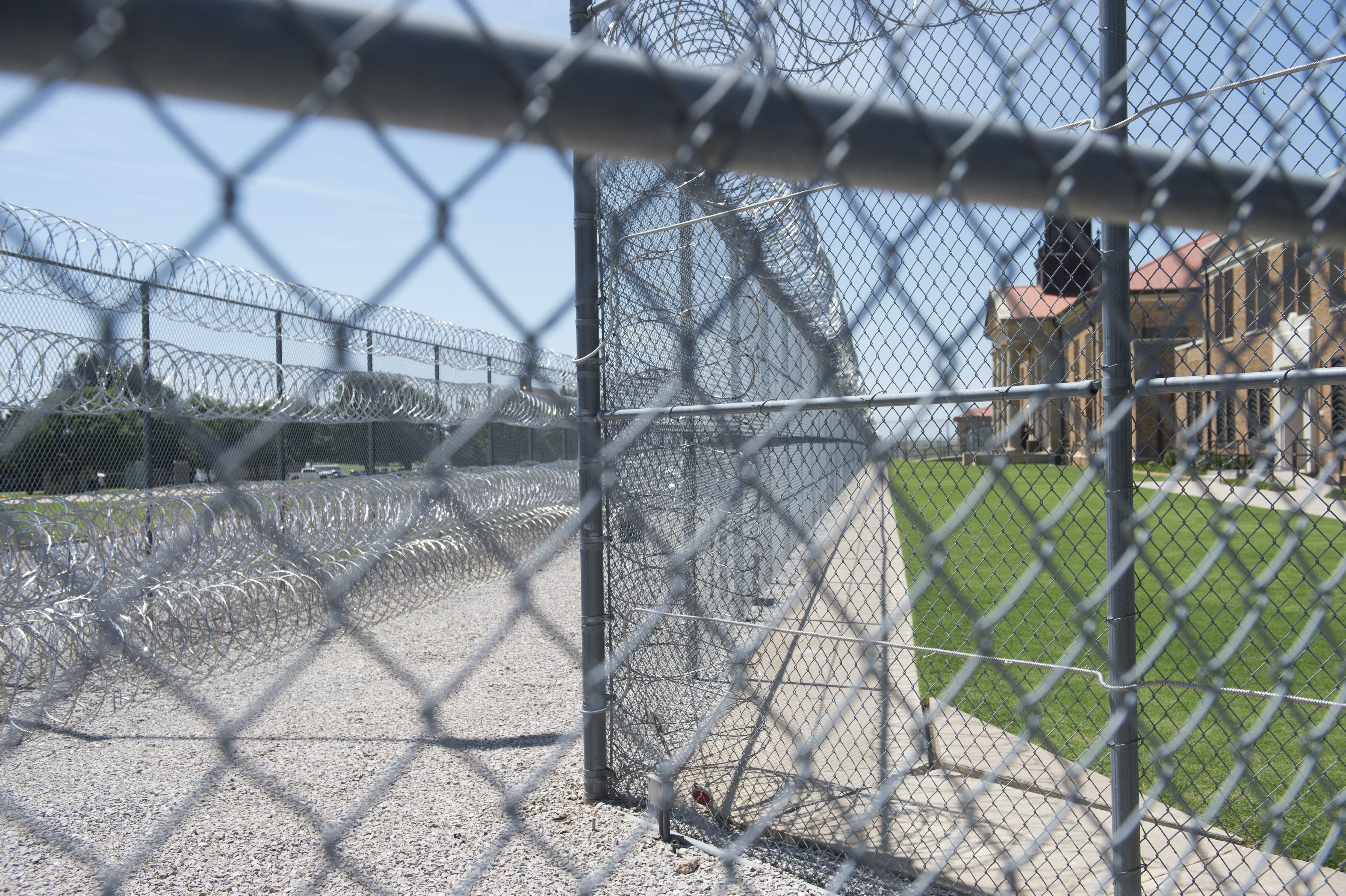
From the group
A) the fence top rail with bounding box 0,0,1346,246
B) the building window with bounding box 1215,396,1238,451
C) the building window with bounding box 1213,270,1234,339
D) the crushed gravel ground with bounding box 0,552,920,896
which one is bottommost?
the crushed gravel ground with bounding box 0,552,920,896

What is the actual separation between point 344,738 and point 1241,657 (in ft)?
20.4

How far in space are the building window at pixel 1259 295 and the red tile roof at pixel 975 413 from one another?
1.03m

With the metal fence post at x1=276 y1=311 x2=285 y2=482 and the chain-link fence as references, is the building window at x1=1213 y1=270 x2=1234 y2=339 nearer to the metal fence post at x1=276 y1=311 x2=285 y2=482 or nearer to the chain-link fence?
the chain-link fence

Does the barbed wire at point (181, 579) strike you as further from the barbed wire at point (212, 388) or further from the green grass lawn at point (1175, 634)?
the green grass lawn at point (1175, 634)

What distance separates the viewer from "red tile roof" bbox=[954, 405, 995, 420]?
12.4ft

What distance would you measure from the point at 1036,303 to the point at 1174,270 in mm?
588

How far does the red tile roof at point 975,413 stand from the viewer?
3.78 m

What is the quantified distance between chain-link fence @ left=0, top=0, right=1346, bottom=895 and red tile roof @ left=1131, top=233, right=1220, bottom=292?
4cm

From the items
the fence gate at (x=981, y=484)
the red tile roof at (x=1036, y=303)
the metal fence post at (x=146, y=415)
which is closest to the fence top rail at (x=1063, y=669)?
the fence gate at (x=981, y=484)

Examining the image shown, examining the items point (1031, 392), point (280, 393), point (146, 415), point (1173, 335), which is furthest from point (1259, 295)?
point (146, 415)

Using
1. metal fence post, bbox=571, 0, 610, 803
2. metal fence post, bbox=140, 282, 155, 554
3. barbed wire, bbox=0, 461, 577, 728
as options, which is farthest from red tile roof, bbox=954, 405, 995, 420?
metal fence post, bbox=140, 282, 155, 554

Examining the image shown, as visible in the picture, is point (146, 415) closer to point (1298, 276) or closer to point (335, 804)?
point (335, 804)

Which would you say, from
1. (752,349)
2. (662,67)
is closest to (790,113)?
(662,67)

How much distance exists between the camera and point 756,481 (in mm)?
2209
